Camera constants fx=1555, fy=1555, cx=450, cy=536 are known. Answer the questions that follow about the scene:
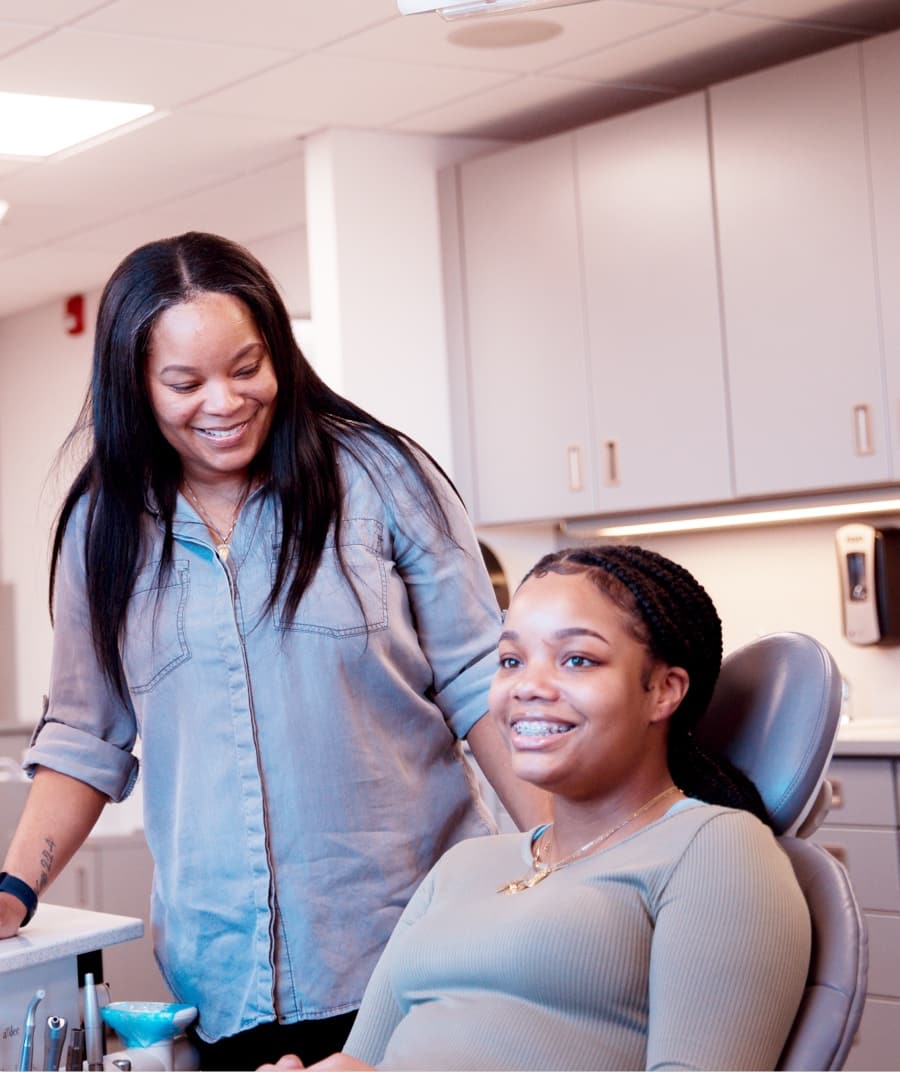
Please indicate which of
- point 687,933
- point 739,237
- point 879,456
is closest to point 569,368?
point 739,237

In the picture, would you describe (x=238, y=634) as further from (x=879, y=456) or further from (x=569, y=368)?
(x=569, y=368)

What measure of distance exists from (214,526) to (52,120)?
2.98 metres

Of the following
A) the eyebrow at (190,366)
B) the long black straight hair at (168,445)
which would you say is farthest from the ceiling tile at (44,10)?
the eyebrow at (190,366)

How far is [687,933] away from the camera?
1.31 m

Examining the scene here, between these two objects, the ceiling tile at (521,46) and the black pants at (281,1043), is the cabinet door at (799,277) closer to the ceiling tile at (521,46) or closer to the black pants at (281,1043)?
the ceiling tile at (521,46)

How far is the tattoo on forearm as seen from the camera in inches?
69.8

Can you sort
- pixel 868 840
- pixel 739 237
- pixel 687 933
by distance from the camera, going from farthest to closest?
pixel 739 237, pixel 868 840, pixel 687 933

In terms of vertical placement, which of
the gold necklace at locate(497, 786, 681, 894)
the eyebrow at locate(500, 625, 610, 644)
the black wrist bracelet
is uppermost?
the eyebrow at locate(500, 625, 610, 644)

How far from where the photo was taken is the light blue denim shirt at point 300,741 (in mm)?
1694

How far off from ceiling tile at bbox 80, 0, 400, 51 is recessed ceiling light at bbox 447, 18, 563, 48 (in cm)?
25

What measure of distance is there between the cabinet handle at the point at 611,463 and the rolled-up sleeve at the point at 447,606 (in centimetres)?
247

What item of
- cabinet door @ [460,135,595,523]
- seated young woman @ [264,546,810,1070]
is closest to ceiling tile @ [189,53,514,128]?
cabinet door @ [460,135,595,523]

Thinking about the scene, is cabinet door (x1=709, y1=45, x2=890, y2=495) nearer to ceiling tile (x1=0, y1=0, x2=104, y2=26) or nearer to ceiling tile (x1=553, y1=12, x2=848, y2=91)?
ceiling tile (x1=553, y1=12, x2=848, y2=91)

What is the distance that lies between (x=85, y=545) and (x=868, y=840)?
2.20 meters
